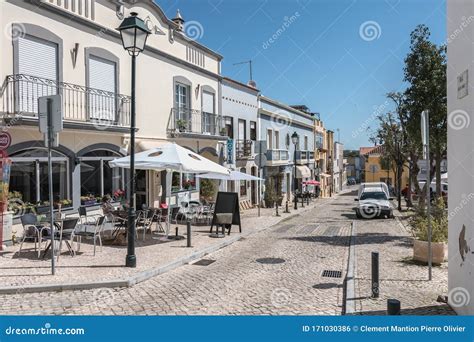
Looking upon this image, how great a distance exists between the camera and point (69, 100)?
1191 centimetres

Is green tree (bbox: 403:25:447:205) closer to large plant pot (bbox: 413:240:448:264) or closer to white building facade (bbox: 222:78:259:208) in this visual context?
large plant pot (bbox: 413:240:448:264)

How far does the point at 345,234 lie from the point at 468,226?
8.95m

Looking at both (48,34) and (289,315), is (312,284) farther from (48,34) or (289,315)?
(48,34)

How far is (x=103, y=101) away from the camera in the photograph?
13203mm

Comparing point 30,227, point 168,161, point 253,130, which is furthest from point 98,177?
point 253,130

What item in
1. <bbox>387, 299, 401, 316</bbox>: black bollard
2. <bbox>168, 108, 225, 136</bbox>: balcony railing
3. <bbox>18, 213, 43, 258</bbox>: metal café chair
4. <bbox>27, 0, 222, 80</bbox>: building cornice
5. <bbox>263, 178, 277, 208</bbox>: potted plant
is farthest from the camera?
<bbox>263, 178, 277, 208</bbox>: potted plant

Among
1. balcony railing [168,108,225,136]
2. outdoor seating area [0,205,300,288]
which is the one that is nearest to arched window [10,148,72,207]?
outdoor seating area [0,205,300,288]

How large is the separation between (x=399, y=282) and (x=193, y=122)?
13413 millimetres

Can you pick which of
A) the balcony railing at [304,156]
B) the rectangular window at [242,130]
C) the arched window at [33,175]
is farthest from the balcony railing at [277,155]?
the arched window at [33,175]

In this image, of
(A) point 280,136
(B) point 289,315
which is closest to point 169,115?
(B) point 289,315

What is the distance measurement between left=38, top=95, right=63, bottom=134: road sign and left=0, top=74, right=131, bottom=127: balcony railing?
322 cm

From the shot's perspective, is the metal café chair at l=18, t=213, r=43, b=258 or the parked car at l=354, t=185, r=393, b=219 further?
the parked car at l=354, t=185, r=393, b=219

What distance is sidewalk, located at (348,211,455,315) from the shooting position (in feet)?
18.9

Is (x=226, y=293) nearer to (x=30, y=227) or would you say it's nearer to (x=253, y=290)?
(x=253, y=290)
